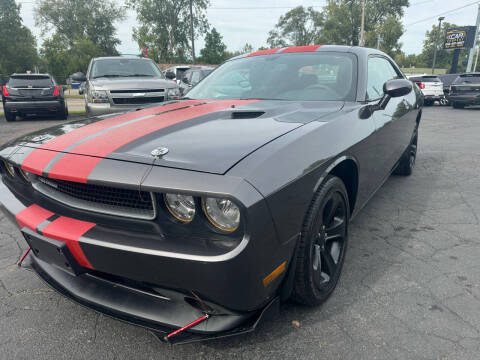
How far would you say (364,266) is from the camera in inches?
90.3

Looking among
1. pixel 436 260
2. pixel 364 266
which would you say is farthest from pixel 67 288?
pixel 436 260

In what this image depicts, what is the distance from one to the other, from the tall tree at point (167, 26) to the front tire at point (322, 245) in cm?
4436

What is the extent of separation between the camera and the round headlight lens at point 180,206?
132cm

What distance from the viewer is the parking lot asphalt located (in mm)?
1589

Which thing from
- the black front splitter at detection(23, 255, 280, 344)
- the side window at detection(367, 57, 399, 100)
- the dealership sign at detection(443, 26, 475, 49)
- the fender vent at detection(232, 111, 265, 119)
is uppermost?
the dealership sign at detection(443, 26, 475, 49)

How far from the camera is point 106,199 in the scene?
1453 mm

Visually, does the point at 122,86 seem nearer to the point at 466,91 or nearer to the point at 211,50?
the point at 466,91

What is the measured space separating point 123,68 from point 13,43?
1394 inches

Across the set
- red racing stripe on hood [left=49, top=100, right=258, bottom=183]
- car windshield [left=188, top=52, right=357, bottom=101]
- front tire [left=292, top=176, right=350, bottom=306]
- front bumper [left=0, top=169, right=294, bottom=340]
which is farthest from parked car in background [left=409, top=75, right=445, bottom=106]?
front bumper [left=0, top=169, right=294, bottom=340]

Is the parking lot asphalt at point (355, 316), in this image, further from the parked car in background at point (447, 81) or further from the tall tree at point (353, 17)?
the tall tree at point (353, 17)

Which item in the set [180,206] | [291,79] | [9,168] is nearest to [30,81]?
[9,168]

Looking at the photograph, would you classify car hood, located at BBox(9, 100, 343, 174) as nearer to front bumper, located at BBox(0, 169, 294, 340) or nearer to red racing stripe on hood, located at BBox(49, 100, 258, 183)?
red racing stripe on hood, located at BBox(49, 100, 258, 183)

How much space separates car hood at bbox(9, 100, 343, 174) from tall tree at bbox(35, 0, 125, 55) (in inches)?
1890

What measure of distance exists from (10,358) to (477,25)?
2906 centimetres
